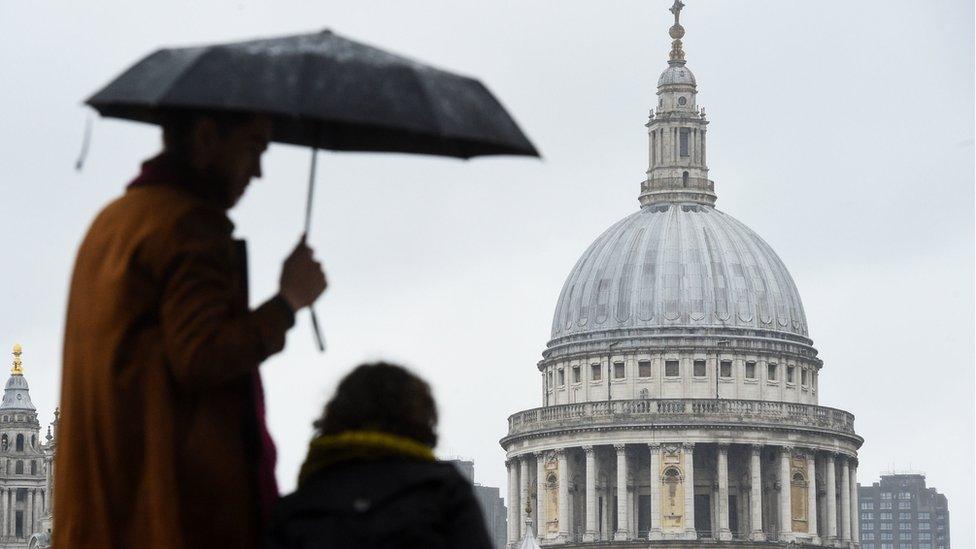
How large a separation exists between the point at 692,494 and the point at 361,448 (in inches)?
4977

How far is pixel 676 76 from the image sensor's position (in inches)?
5846

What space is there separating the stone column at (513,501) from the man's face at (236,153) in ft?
426

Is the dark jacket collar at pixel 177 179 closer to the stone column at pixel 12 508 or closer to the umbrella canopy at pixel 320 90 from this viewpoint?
the umbrella canopy at pixel 320 90

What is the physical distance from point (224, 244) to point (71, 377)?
82cm

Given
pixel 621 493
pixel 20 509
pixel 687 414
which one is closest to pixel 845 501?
pixel 687 414

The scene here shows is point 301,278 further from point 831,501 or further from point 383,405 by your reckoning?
point 831,501

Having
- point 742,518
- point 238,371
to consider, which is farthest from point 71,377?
point 742,518

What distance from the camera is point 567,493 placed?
14012cm

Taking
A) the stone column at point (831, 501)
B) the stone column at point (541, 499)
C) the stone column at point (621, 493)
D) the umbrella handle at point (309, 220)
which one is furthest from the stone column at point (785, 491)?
the umbrella handle at point (309, 220)

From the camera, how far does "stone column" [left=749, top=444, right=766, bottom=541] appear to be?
5394 inches

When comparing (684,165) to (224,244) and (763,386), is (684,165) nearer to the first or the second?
(763,386)

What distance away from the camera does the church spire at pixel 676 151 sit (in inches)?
5743

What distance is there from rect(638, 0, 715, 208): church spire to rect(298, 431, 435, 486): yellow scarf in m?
134

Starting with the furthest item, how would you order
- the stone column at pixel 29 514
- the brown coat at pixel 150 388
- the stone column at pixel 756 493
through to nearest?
1. the stone column at pixel 29 514
2. the stone column at pixel 756 493
3. the brown coat at pixel 150 388
